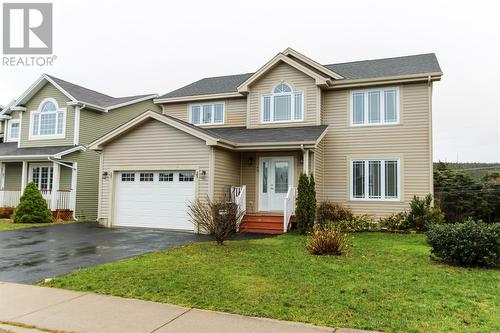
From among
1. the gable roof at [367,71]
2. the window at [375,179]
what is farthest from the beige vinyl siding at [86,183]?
the window at [375,179]

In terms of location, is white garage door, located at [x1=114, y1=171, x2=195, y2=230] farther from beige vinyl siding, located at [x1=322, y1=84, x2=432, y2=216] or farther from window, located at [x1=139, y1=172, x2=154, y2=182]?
beige vinyl siding, located at [x1=322, y1=84, x2=432, y2=216]

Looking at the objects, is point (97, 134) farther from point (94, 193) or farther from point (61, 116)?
point (94, 193)

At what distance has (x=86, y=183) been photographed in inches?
795

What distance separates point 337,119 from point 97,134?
44.0ft

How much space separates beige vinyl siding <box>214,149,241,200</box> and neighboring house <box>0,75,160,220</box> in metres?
8.95

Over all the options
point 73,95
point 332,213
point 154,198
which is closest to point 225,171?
point 154,198

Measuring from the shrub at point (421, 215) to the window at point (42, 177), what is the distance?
1782cm

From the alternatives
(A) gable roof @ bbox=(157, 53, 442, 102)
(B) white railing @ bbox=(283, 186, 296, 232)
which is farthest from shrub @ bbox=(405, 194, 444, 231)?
(A) gable roof @ bbox=(157, 53, 442, 102)

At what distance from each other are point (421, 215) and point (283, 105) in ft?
23.9

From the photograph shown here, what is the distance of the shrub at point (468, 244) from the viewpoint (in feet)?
25.7

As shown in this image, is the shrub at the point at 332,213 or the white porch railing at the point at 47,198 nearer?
the shrub at the point at 332,213

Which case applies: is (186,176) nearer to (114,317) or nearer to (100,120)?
(100,120)

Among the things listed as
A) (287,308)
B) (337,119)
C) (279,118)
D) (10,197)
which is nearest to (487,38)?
(337,119)

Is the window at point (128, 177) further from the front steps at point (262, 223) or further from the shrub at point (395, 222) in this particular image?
the shrub at point (395, 222)
